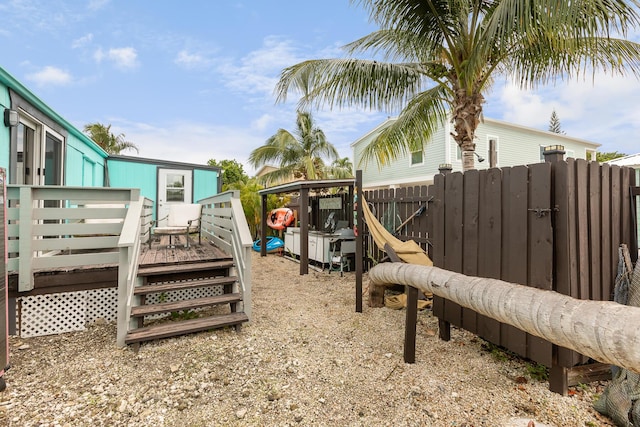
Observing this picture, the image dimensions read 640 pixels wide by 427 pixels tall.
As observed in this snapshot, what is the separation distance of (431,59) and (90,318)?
7.00 meters

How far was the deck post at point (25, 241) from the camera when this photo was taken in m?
3.13

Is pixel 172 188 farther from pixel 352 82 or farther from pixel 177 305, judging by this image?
pixel 177 305

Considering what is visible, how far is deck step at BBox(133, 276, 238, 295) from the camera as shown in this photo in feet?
11.6

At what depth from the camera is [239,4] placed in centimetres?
804

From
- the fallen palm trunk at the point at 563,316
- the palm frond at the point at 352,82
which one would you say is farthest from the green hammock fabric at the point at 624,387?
the palm frond at the point at 352,82

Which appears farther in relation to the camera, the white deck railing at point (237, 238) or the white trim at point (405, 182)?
the white trim at point (405, 182)

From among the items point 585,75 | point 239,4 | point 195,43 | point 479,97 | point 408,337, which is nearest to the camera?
point 408,337

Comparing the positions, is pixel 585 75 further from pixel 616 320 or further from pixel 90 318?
pixel 90 318

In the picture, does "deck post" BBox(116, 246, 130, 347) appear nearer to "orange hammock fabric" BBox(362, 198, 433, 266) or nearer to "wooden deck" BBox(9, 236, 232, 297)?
"wooden deck" BBox(9, 236, 232, 297)

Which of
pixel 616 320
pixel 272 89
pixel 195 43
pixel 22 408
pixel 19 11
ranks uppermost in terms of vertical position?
pixel 195 43

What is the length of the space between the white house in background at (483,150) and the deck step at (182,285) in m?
8.97

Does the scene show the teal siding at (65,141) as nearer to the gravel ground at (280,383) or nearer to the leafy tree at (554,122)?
the gravel ground at (280,383)

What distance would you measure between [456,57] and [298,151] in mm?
13297

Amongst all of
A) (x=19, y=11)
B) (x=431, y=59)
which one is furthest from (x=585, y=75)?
(x=19, y=11)
